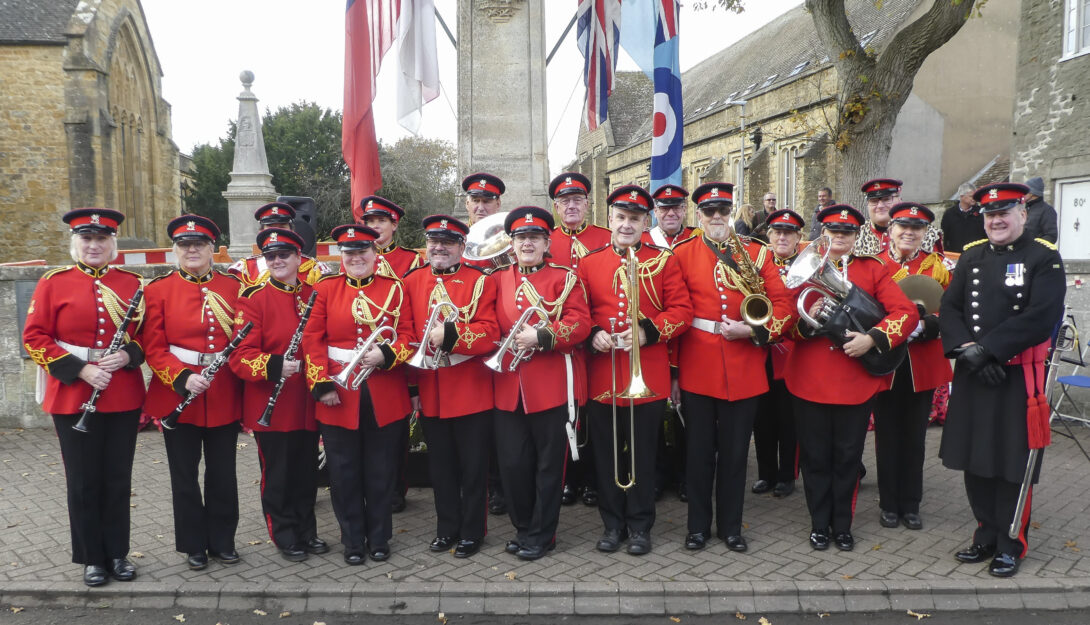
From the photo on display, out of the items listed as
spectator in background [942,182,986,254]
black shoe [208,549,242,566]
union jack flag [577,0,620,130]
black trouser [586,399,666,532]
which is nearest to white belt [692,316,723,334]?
black trouser [586,399,666,532]

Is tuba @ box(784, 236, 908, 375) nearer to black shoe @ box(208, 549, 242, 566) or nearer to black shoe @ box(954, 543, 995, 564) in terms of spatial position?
black shoe @ box(954, 543, 995, 564)

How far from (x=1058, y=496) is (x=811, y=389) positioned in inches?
108

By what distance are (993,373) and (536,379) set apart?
2638 mm

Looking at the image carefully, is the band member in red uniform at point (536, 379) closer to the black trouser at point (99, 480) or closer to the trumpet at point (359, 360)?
the trumpet at point (359, 360)

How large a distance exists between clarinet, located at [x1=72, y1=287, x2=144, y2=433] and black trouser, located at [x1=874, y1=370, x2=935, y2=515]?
479 cm

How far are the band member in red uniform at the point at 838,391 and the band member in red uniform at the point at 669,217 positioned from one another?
966 mm

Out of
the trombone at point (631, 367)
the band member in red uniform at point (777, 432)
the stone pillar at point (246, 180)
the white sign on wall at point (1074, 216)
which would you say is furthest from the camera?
the white sign on wall at point (1074, 216)

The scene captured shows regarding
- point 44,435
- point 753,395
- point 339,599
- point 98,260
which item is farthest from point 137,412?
point 44,435

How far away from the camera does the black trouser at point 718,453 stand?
5.20 m

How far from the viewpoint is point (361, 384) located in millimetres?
4977

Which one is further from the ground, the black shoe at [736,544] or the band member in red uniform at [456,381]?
the band member in red uniform at [456,381]

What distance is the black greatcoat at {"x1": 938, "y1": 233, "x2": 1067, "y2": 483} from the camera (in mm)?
4672

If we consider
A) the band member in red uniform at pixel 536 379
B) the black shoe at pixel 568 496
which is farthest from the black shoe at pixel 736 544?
the black shoe at pixel 568 496

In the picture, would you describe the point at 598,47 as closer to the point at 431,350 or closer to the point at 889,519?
the point at 431,350
